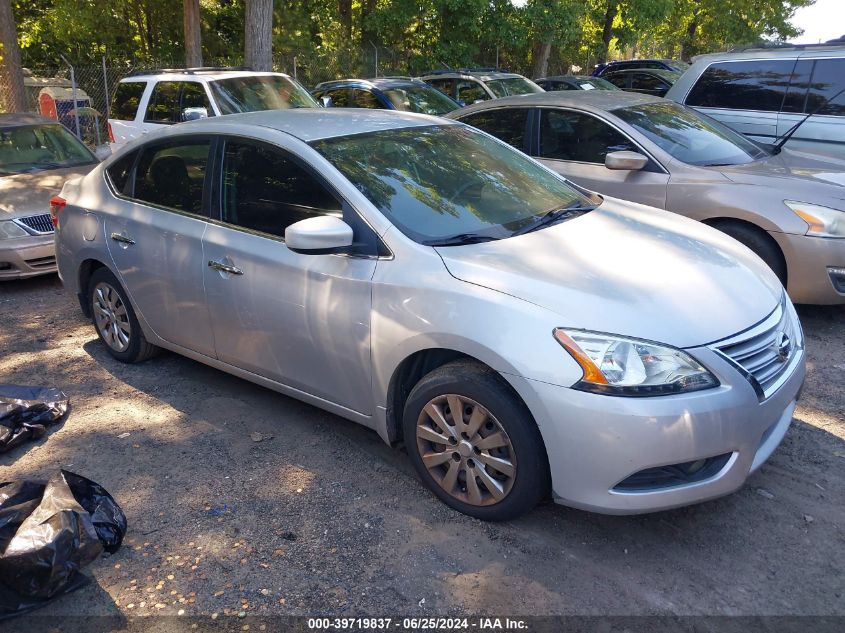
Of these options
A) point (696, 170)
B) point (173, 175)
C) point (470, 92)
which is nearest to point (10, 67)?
point (470, 92)

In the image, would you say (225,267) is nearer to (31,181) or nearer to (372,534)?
(372,534)

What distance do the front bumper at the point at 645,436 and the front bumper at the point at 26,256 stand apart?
18.1 ft

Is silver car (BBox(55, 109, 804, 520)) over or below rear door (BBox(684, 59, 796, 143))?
below

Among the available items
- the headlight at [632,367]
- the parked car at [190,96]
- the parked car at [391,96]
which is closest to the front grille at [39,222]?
the parked car at [190,96]

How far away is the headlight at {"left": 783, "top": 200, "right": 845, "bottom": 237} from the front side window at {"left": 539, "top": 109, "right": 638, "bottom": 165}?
4.59 ft

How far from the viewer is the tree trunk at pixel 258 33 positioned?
12367 mm

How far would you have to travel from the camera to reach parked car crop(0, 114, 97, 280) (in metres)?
6.87

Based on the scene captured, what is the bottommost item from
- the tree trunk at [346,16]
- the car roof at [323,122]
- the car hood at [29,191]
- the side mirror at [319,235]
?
the car hood at [29,191]

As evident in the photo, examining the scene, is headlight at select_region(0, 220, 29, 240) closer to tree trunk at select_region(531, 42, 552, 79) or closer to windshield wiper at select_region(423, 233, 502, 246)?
windshield wiper at select_region(423, 233, 502, 246)

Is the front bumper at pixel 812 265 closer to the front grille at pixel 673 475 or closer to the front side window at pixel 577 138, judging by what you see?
the front side window at pixel 577 138

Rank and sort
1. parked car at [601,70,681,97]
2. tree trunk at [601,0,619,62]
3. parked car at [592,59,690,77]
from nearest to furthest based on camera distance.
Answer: parked car at [601,70,681,97], parked car at [592,59,690,77], tree trunk at [601,0,619,62]

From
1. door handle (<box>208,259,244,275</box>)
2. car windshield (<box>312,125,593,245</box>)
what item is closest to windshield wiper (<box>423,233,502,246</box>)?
car windshield (<box>312,125,593,245</box>)

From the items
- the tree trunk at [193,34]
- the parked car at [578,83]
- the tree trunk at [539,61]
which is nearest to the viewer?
the tree trunk at [193,34]

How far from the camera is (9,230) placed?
687cm
